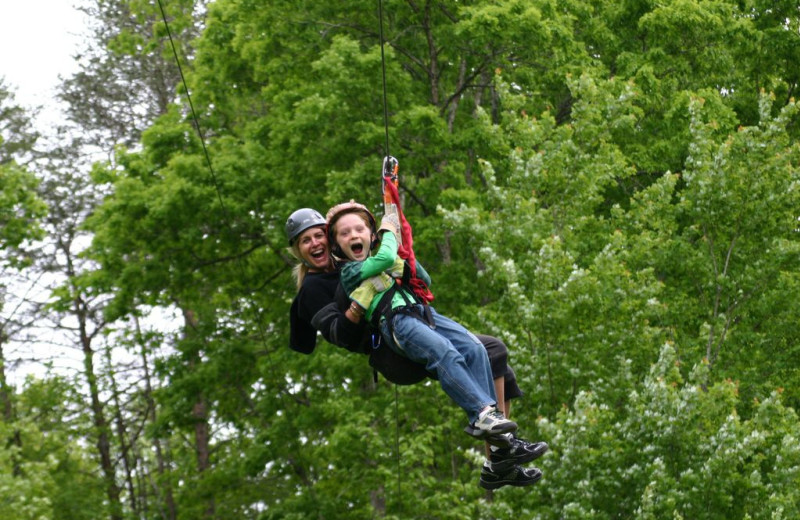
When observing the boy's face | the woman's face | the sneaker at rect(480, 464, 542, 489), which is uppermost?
the woman's face

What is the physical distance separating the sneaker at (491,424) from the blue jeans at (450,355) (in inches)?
1.5

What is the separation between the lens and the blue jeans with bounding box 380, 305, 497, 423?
6137 millimetres

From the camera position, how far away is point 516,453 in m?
6.32

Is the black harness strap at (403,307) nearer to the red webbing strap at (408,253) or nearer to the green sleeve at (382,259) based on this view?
the red webbing strap at (408,253)

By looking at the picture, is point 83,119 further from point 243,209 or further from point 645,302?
point 645,302

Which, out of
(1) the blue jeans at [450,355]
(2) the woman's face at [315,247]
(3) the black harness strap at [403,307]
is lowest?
(1) the blue jeans at [450,355]

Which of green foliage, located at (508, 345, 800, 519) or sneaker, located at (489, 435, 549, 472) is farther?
green foliage, located at (508, 345, 800, 519)

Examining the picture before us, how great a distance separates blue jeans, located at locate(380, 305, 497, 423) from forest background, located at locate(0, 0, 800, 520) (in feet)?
22.1

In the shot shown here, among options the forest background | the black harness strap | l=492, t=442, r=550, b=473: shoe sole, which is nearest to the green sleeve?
the black harness strap

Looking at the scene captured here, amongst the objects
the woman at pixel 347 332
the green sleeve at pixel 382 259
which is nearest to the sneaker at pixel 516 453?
the woman at pixel 347 332

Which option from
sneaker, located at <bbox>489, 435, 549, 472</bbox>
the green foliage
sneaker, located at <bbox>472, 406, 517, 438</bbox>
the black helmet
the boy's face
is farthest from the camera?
the green foliage

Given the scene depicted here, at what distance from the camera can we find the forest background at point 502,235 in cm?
1402

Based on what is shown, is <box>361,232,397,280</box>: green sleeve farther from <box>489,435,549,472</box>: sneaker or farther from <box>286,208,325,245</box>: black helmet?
<box>489,435,549,472</box>: sneaker

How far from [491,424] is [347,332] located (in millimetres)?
874
